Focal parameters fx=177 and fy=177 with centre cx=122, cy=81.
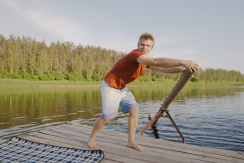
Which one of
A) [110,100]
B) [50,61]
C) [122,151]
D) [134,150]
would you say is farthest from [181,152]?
[50,61]

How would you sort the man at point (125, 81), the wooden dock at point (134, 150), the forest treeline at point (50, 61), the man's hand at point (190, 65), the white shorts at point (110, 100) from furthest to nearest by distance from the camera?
the forest treeline at point (50, 61) → the white shorts at point (110, 100) → the man at point (125, 81) → the wooden dock at point (134, 150) → the man's hand at point (190, 65)

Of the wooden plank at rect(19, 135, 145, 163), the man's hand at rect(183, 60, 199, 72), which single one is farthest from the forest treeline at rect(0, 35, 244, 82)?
the man's hand at rect(183, 60, 199, 72)

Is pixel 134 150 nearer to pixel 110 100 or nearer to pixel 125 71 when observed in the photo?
pixel 110 100

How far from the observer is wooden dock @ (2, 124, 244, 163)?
3.05 meters

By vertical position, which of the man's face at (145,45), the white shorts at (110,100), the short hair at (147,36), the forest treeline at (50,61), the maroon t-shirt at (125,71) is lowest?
the white shorts at (110,100)

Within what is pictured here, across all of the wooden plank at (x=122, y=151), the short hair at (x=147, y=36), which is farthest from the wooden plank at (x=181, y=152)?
the short hair at (x=147, y=36)

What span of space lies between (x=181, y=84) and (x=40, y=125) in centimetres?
684

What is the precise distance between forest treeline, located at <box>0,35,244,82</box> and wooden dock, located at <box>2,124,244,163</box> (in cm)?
5425

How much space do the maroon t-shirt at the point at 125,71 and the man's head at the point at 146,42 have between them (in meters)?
0.15

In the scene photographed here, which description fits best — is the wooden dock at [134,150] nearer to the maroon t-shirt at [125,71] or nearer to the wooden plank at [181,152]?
the wooden plank at [181,152]

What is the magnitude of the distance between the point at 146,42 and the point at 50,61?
7364cm

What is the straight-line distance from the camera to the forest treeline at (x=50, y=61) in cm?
5494

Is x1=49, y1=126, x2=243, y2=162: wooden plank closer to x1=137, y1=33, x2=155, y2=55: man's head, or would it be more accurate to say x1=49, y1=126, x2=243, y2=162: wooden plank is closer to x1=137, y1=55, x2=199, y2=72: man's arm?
x1=137, y1=55, x2=199, y2=72: man's arm

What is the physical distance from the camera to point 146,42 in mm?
3223
